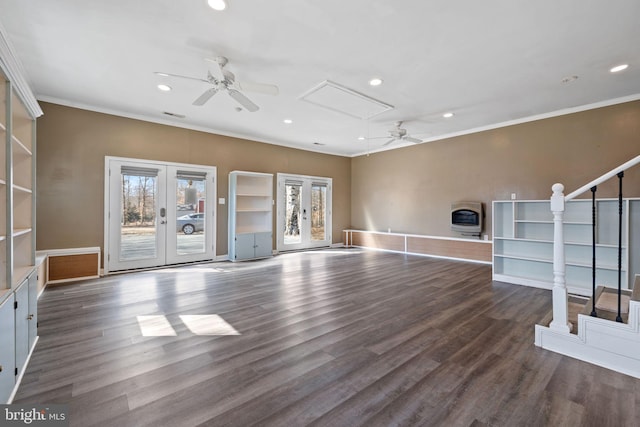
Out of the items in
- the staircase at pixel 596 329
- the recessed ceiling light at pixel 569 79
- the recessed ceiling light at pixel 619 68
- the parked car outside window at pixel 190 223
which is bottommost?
the staircase at pixel 596 329

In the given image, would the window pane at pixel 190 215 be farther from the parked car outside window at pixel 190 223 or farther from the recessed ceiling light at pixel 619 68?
the recessed ceiling light at pixel 619 68

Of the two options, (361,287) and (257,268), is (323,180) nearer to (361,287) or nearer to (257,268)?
(257,268)

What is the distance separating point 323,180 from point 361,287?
4941 mm

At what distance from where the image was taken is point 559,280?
8.30ft

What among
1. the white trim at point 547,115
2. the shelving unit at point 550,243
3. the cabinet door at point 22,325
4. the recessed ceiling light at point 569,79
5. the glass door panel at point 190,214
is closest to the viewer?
the cabinet door at point 22,325

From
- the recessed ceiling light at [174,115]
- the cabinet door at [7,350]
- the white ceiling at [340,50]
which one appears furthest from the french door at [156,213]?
the cabinet door at [7,350]

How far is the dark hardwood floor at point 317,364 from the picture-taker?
5.63 ft

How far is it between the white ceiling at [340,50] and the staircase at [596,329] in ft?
5.77

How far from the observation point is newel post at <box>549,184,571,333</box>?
2.48 m

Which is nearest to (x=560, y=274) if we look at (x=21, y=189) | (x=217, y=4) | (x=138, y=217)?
(x=217, y=4)

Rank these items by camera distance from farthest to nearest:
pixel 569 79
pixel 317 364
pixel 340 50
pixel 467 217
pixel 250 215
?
pixel 250 215 < pixel 467 217 < pixel 569 79 < pixel 340 50 < pixel 317 364

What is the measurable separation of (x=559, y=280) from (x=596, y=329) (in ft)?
1.41

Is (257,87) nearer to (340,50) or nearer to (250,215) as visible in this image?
(340,50)

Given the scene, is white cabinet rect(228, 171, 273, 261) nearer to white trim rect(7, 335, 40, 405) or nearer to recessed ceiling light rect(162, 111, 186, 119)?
recessed ceiling light rect(162, 111, 186, 119)
